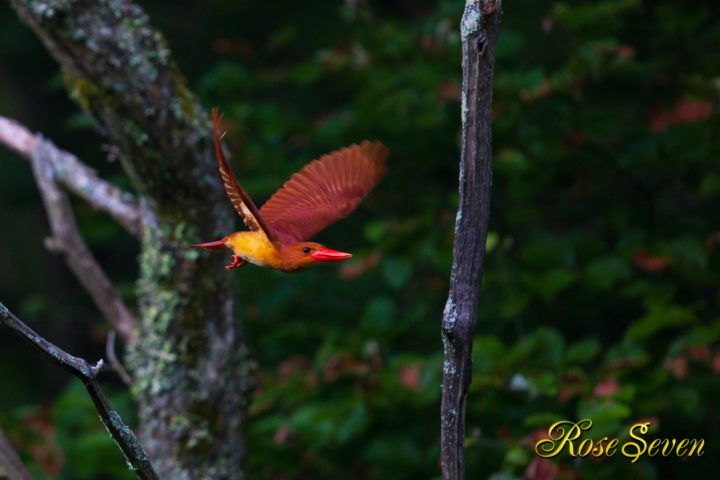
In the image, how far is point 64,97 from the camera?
5602 mm

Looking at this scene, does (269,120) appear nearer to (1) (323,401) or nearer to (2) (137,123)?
(1) (323,401)

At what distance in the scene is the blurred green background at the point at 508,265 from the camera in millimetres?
2584

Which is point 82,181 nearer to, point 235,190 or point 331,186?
point 331,186

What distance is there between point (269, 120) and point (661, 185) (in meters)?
1.41

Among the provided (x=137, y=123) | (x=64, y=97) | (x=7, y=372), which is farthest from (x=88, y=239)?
(x=7, y=372)

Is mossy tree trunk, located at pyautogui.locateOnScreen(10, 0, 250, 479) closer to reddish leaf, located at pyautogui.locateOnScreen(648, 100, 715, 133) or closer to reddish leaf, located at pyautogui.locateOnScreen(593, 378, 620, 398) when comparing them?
reddish leaf, located at pyautogui.locateOnScreen(593, 378, 620, 398)

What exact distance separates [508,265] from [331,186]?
1.53 meters

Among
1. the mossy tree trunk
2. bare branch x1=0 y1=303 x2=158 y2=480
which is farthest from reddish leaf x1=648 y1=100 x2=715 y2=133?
bare branch x1=0 y1=303 x2=158 y2=480

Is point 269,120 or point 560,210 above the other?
point 269,120

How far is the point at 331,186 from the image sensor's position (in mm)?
1653

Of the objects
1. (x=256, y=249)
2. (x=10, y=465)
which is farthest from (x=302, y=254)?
(x=10, y=465)

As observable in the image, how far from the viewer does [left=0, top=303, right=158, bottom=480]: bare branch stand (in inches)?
50.1

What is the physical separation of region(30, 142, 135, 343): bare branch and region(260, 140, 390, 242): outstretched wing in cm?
133

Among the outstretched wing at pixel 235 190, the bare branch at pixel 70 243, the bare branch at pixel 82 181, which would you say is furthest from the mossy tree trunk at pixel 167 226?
the outstretched wing at pixel 235 190
